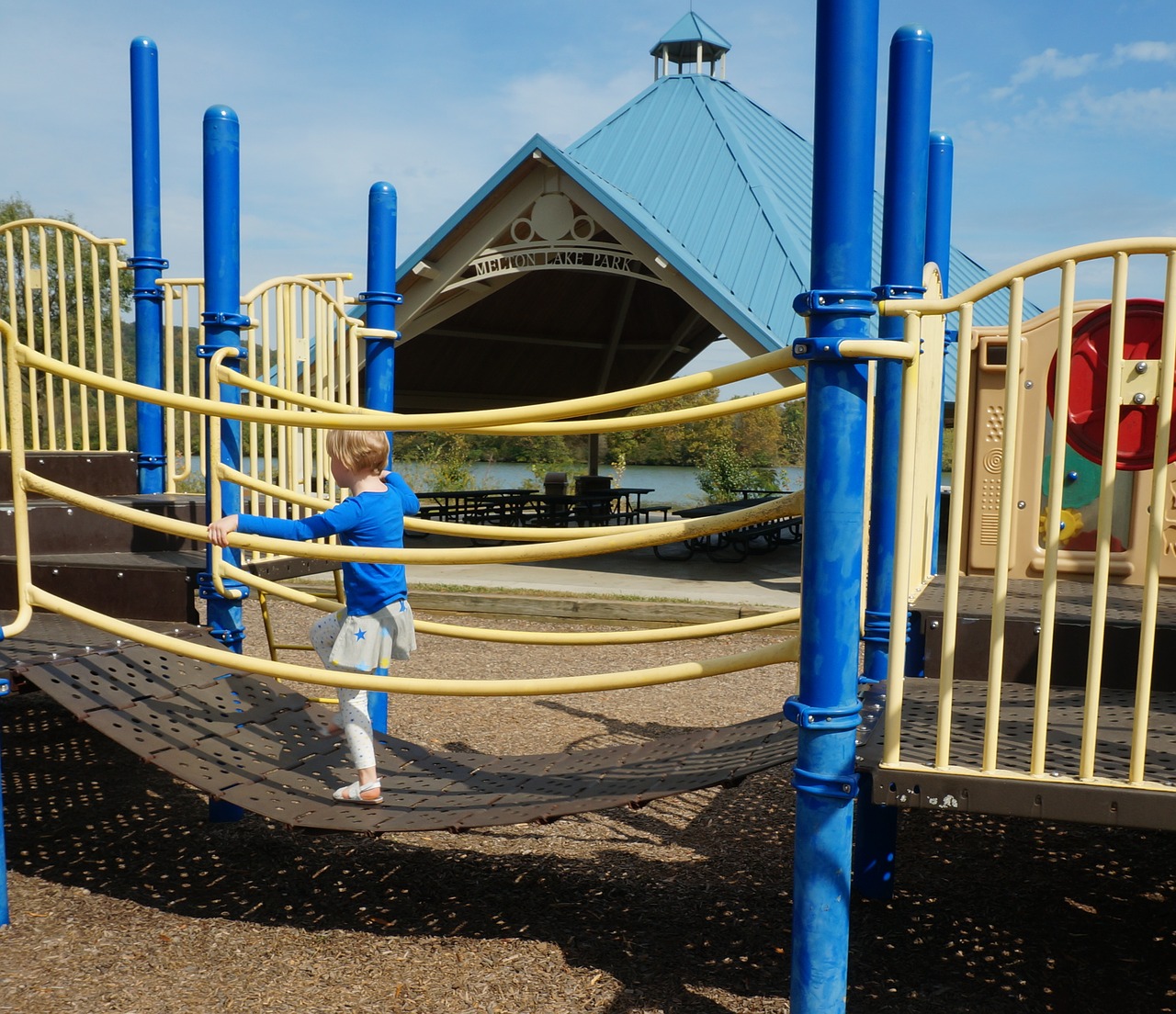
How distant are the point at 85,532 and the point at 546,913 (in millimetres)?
2856

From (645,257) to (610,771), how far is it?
8192mm

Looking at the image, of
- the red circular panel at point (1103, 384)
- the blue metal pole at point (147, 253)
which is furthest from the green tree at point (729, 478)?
the red circular panel at point (1103, 384)

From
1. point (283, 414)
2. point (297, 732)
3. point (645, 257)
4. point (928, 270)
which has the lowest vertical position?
point (297, 732)

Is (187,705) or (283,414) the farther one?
(187,705)

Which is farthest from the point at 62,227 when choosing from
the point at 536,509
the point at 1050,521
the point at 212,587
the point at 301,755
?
the point at 536,509

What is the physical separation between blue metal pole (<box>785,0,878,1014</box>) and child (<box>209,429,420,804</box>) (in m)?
1.60

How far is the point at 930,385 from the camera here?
325cm

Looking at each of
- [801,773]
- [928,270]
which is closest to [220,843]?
[801,773]

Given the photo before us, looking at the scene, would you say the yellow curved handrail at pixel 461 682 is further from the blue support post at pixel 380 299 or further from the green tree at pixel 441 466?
the green tree at pixel 441 466

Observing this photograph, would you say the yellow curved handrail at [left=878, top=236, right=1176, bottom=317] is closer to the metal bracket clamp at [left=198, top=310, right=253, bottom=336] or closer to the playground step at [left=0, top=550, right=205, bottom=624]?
the metal bracket clamp at [left=198, top=310, right=253, bottom=336]

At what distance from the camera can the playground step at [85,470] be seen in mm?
5453

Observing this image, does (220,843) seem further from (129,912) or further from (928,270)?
(928,270)

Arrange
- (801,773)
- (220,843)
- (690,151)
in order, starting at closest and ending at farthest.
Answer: (801,773) < (220,843) < (690,151)

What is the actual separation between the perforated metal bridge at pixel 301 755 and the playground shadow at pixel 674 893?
0.45 meters
